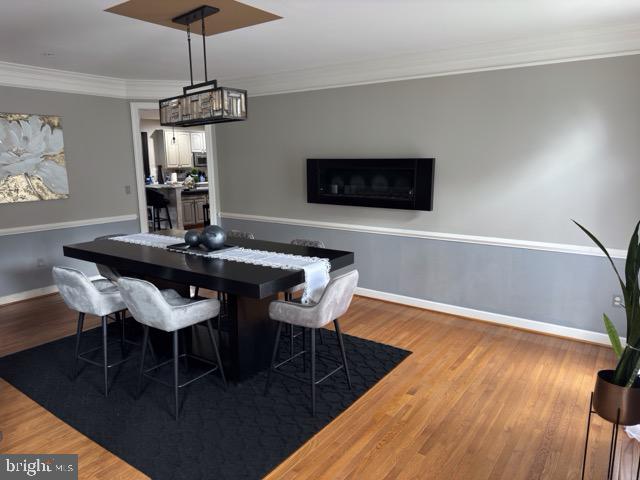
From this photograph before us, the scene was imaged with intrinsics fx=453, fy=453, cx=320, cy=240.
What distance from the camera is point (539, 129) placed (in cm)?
378

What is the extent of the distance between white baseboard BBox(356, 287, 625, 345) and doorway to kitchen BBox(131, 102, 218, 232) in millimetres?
3817

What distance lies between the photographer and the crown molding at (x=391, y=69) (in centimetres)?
346

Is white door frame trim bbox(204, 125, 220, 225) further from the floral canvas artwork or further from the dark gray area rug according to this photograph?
the dark gray area rug

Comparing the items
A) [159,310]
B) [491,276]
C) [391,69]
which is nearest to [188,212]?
[391,69]

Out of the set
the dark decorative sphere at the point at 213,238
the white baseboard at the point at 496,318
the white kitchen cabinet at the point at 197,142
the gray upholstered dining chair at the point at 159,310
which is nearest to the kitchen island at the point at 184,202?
the white kitchen cabinet at the point at 197,142

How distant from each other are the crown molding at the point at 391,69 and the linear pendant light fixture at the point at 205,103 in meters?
1.94

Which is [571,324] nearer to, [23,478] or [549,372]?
[549,372]

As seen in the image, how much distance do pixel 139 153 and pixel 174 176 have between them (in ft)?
15.6

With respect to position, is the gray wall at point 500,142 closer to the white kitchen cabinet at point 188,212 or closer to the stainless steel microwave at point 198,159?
the white kitchen cabinet at point 188,212

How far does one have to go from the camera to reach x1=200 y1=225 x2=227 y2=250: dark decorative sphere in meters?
3.41

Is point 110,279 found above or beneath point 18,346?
above

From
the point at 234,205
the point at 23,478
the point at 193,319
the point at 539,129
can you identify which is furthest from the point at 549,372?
the point at 234,205

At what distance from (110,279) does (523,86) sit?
3.74 m

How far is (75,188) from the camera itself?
5340 mm
